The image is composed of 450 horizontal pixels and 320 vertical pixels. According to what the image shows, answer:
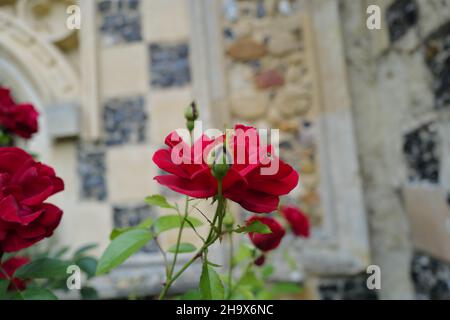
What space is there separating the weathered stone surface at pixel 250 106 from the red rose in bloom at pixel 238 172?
1217mm

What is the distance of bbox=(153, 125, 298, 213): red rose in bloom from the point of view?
0.35m

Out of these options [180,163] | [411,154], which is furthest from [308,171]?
[180,163]


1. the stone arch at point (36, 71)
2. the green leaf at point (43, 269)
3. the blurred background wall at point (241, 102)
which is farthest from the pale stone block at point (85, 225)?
the green leaf at point (43, 269)

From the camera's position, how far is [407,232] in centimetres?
151

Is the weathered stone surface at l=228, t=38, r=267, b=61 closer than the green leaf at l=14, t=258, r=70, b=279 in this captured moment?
No

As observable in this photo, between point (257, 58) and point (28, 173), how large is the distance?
1349 mm

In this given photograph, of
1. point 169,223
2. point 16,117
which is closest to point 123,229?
point 169,223

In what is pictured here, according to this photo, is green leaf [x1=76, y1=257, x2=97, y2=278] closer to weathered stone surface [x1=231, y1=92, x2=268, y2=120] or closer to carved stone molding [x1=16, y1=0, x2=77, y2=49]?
weathered stone surface [x1=231, y1=92, x2=268, y2=120]

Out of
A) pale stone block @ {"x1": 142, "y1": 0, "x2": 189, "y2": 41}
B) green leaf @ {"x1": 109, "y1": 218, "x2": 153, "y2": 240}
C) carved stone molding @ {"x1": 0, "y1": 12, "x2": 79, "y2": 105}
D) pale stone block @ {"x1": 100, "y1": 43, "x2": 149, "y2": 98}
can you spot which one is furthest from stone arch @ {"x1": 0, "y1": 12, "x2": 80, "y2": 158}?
green leaf @ {"x1": 109, "y1": 218, "x2": 153, "y2": 240}

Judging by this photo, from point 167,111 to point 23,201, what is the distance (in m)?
1.28

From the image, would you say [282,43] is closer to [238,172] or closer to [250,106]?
[250,106]

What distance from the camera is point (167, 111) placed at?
164 cm

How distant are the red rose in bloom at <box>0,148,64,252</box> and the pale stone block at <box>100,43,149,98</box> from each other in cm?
130

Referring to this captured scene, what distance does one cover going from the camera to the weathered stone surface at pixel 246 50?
1606mm
